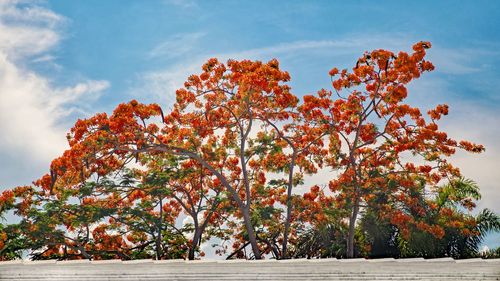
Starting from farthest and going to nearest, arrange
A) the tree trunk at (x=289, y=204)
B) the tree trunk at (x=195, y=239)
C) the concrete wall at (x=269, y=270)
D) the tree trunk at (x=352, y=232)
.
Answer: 1. the tree trunk at (x=195, y=239)
2. the tree trunk at (x=289, y=204)
3. the tree trunk at (x=352, y=232)
4. the concrete wall at (x=269, y=270)

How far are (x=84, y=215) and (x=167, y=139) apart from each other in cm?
562

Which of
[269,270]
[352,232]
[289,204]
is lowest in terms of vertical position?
[269,270]

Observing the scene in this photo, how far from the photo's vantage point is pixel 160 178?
27953mm

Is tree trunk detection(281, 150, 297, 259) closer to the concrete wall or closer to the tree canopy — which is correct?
the tree canopy

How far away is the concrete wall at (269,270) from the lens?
11.8m

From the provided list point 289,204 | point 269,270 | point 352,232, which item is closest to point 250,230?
point 289,204

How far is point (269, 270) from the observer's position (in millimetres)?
12133

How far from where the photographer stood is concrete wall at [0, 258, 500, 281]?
1176 cm

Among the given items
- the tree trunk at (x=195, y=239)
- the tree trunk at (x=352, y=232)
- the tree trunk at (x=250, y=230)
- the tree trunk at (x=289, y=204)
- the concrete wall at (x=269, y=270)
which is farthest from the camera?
the tree trunk at (x=195, y=239)

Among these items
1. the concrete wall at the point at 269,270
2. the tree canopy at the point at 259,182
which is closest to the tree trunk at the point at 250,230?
the tree canopy at the point at 259,182

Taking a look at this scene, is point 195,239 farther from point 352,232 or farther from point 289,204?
point 352,232

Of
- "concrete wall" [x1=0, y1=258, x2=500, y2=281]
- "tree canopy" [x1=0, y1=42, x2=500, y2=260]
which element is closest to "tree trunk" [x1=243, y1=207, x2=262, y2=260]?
"tree canopy" [x1=0, y1=42, x2=500, y2=260]

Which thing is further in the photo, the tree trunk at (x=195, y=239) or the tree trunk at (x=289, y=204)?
the tree trunk at (x=195, y=239)

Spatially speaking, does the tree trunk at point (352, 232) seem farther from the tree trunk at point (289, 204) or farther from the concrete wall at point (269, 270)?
the concrete wall at point (269, 270)
